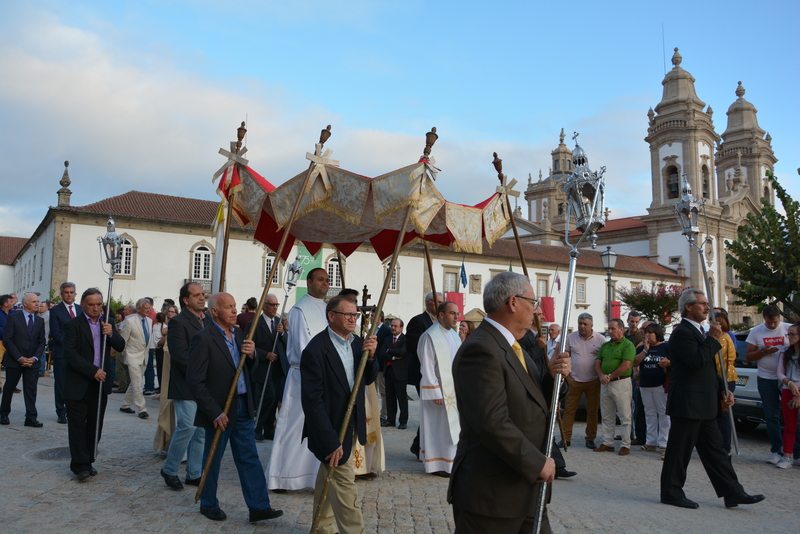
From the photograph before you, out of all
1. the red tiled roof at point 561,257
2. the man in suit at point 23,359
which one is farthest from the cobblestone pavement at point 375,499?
the red tiled roof at point 561,257

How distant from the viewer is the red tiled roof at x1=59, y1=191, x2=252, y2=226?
3406 centimetres

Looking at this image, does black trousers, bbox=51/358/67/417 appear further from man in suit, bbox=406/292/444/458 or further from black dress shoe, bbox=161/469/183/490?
man in suit, bbox=406/292/444/458

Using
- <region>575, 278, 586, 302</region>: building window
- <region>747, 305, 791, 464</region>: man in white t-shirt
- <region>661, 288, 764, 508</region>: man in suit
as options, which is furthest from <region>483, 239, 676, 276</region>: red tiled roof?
<region>661, 288, 764, 508</region>: man in suit

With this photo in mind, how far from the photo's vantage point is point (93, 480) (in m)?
6.08

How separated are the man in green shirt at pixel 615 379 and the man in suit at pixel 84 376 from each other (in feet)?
20.4

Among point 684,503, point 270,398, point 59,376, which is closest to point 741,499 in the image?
point 684,503

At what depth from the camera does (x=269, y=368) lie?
8.37m

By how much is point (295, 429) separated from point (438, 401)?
1.84 m

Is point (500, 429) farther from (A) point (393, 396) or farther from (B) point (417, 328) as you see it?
(A) point (393, 396)

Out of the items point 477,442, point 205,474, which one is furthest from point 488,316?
point 205,474

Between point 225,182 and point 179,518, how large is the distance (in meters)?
3.44

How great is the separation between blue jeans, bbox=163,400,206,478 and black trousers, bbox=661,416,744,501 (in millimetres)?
4283

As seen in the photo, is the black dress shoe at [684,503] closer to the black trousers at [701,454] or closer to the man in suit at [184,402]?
the black trousers at [701,454]

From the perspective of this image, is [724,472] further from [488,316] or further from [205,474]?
[205,474]
